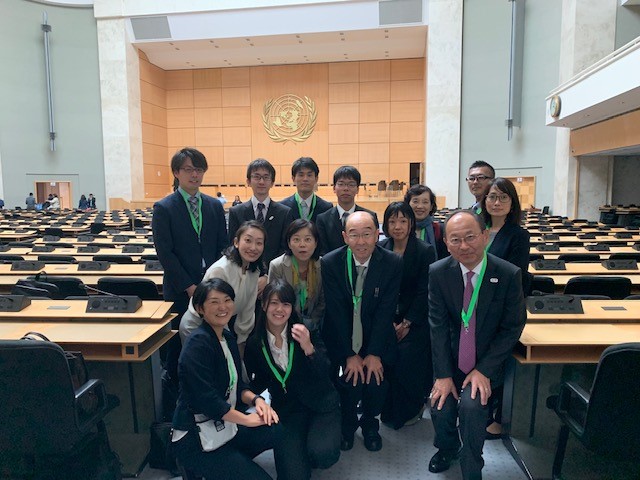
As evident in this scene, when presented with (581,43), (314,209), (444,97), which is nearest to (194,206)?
(314,209)

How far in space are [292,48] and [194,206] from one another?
1614 centimetres

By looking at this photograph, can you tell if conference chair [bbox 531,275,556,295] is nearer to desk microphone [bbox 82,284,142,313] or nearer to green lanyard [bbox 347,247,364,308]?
green lanyard [bbox 347,247,364,308]

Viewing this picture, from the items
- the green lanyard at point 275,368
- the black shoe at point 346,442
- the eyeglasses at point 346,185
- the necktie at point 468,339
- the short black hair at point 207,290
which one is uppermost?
the eyeglasses at point 346,185

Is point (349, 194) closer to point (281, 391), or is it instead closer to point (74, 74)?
point (281, 391)

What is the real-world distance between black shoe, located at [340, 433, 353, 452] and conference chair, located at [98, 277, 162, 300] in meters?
1.57

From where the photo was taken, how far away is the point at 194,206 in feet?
9.58

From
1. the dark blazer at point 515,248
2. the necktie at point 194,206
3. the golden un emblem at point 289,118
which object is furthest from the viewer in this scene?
the golden un emblem at point 289,118

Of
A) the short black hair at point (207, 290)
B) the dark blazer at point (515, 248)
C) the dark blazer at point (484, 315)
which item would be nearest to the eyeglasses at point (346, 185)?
the dark blazer at point (515, 248)

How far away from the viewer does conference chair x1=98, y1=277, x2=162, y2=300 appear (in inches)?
120

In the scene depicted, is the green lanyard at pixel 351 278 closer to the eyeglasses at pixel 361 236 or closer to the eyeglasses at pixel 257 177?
the eyeglasses at pixel 361 236

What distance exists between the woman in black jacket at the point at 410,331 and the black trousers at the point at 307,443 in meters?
0.51

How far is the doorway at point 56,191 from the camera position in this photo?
1772cm

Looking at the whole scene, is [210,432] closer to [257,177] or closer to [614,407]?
[614,407]

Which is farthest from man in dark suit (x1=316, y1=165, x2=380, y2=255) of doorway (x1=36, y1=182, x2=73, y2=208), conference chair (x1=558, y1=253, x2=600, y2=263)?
doorway (x1=36, y1=182, x2=73, y2=208)
